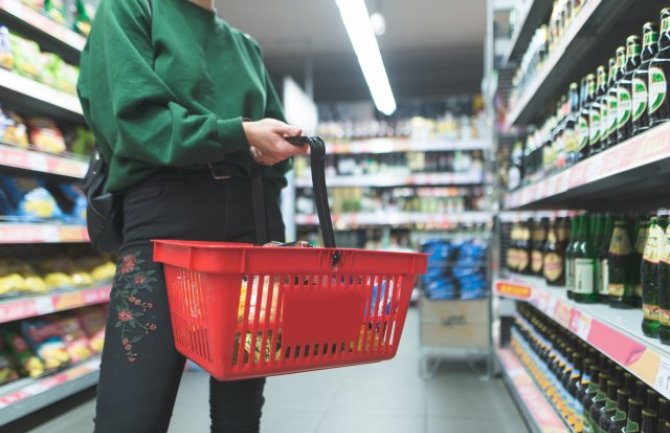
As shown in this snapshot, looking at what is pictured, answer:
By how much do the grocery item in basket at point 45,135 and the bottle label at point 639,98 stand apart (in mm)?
2460

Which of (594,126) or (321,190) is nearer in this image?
(321,190)

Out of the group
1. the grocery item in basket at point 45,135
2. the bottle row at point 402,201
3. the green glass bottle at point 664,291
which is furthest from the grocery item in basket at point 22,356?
the bottle row at point 402,201

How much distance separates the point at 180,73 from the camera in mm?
1159

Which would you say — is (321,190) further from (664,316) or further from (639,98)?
(639,98)

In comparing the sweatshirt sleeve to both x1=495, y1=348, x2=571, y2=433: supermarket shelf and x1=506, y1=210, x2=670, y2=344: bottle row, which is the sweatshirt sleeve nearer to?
x1=506, y1=210, x2=670, y2=344: bottle row

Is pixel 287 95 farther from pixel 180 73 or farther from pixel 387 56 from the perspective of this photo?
pixel 180 73

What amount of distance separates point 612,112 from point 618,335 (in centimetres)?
70

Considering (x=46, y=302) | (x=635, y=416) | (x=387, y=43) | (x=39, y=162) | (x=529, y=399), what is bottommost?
(x=529, y=399)

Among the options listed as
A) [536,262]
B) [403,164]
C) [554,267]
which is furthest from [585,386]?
[403,164]

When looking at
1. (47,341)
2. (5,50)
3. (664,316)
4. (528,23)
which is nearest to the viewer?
(664,316)

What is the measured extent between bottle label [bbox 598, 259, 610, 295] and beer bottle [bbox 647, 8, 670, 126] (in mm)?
626

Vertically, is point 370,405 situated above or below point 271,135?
below

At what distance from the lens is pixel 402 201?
6625mm

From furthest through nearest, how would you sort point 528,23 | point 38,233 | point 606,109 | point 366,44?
point 366,44 → point 528,23 → point 38,233 → point 606,109
